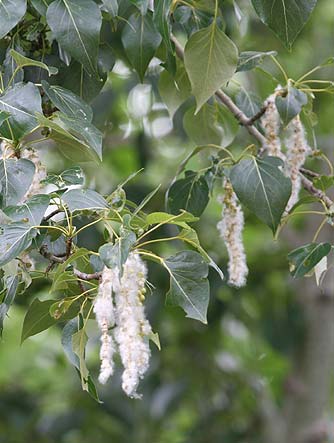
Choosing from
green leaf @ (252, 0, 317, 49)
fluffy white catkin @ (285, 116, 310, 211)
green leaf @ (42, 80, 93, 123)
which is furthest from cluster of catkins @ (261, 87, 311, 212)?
green leaf @ (42, 80, 93, 123)

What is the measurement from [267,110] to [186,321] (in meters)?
1.47

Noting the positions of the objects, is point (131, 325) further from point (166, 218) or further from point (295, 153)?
point (295, 153)

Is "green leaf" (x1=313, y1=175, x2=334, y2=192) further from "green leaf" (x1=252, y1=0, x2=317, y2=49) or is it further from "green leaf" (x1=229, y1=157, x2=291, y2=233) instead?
"green leaf" (x1=252, y1=0, x2=317, y2=49)

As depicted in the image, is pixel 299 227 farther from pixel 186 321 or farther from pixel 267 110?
pixel 267 110

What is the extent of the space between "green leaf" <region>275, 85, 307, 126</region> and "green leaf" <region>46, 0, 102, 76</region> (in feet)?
0.67

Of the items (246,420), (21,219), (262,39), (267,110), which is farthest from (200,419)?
(21,219)

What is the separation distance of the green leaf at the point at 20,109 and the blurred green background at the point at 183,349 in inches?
48.4

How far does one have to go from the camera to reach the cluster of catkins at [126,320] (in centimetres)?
64

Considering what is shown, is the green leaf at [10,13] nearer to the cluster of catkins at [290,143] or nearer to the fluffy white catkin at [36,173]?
the fluffy white catkin at [36,173]

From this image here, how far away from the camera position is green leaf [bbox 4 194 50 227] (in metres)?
0.68

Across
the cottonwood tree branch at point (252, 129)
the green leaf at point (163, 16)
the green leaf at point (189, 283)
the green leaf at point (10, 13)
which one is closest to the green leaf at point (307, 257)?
the cottonwood tree branch at point (252, 129)

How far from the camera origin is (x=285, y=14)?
0.77 m

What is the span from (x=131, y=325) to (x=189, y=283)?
0.11 metres

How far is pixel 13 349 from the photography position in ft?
7.89
